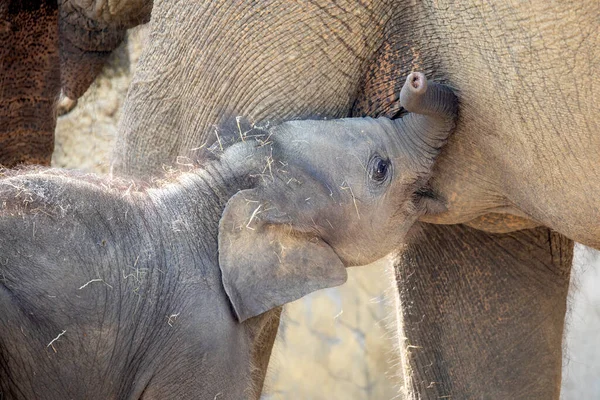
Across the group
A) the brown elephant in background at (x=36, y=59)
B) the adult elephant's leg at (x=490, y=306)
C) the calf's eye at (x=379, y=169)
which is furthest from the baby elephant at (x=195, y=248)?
the brown elephant in background at (x=36, y=59)

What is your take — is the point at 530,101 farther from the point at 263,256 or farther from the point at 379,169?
the point at 263,256

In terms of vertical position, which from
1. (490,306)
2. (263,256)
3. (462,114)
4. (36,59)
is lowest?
(490,306)

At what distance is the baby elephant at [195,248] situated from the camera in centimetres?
233

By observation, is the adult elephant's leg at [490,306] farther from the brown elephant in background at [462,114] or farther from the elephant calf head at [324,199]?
the elephant calf head at [324,199]

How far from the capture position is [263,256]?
2547 mm

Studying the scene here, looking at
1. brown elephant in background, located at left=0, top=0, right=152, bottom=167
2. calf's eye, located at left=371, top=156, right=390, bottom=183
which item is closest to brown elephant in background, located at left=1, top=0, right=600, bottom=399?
calf's eye, located at left=371, top=156, right=390, bottom=183

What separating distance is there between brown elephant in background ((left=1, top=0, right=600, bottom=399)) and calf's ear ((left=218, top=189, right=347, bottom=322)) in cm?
24

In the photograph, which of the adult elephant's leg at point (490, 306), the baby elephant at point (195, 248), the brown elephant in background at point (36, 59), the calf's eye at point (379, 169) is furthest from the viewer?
the brown elephant in background at point (36, 59)

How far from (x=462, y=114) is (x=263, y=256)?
0.52 metres

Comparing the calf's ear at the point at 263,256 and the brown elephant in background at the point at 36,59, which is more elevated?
the calf's ear at the point at 263,256

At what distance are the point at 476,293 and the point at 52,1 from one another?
1966mm

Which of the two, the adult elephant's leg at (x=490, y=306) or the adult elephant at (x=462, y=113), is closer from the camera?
the adult elephant at (x=462, y=113)

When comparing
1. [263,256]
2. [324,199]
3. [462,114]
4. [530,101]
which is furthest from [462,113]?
[263,256]

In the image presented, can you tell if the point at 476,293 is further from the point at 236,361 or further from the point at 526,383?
the point at 236,361
